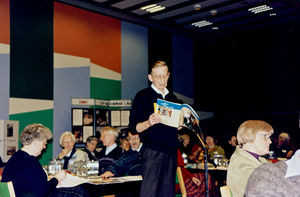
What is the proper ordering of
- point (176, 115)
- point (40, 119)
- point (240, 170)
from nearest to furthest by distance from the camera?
point (240, 170)
point (176, 115)
point (40, 119)

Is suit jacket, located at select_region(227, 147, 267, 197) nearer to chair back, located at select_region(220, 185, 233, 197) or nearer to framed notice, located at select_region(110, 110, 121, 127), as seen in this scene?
chair back, located at select_region(220, 185, 233, 197)

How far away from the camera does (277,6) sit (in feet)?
29.8

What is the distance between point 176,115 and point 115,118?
604cm

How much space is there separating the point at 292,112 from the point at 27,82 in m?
6.79

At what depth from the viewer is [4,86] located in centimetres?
712

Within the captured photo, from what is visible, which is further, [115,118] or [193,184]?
[115,118]

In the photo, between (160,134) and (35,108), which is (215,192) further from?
(35,108)

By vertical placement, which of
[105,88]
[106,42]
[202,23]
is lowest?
[105,88]

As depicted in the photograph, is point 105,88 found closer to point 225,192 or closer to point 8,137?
point 8,137

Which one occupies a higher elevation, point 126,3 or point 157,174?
point 126,3

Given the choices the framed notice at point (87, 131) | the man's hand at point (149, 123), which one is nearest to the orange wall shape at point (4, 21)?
the framed notice at point (87, 131)

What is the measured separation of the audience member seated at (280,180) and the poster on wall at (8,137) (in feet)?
19.9

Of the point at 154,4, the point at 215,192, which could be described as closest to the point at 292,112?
the point at 154,4

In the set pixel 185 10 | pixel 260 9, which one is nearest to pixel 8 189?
pixel 185 10
